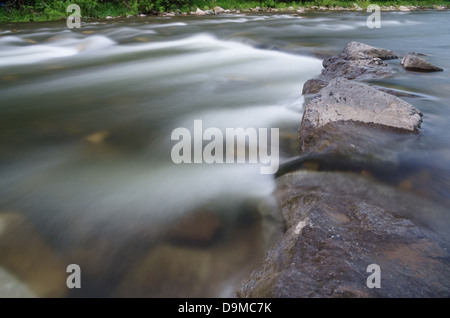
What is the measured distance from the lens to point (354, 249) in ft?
5.44

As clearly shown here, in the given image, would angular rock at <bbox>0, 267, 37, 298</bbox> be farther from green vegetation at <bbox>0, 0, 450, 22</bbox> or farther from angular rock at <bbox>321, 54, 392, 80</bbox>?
green vegetation at <bbox>0, 0, 450, 22</bbox>

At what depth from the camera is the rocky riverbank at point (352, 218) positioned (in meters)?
1.47

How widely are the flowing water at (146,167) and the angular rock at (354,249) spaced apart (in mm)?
240

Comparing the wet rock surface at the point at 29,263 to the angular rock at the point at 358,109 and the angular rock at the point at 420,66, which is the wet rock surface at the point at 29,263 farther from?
the angular rock at the point at 420,66

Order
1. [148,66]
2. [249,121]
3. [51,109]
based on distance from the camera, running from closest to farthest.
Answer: [249,121] < [51,109] < [148,66]

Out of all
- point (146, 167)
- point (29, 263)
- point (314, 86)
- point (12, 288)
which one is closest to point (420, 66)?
point (314, 86)

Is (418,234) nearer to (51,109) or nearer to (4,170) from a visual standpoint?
(4,170)

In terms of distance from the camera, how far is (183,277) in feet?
6.14

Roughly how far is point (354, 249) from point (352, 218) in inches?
13.5

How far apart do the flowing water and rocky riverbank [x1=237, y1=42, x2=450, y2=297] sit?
21 centimetres

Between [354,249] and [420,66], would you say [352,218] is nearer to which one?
[354,249]

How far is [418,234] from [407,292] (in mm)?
568

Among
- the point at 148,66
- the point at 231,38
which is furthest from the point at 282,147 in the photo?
the point at 231,38

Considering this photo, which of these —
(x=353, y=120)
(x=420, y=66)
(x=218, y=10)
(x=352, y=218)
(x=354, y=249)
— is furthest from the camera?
(x=218, y=10)
